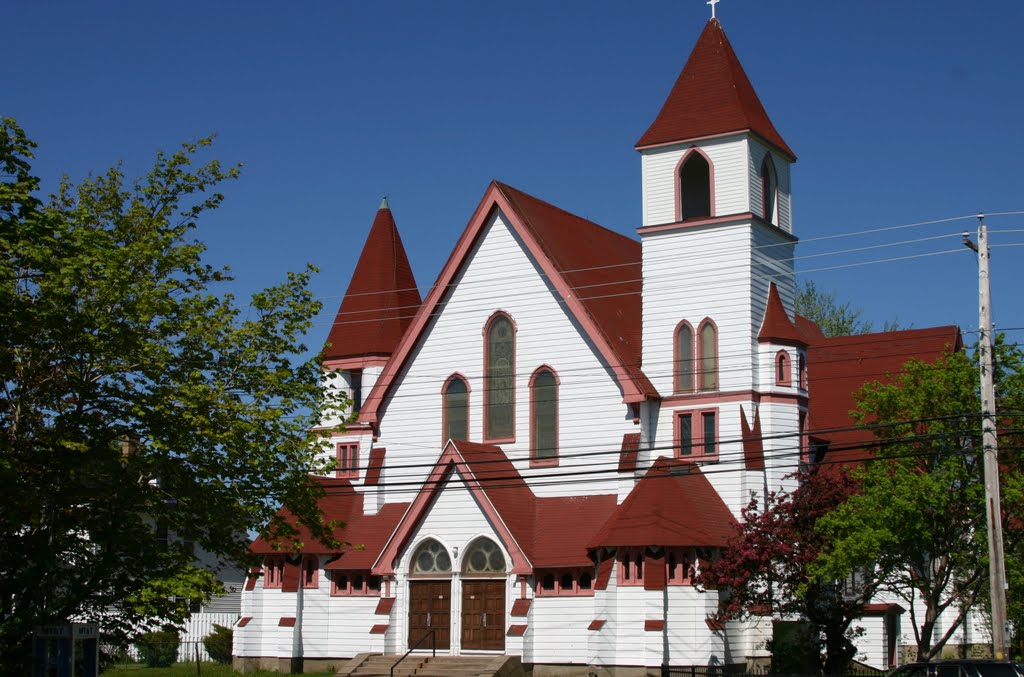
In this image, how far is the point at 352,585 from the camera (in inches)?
1750

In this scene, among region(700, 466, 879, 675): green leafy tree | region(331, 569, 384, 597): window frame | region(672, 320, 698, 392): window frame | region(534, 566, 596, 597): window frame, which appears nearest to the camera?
region(700, 466, 879, 675): green leafy tree

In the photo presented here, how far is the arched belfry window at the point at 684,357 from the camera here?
42.7 metres

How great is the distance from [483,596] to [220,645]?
1921 centimetres

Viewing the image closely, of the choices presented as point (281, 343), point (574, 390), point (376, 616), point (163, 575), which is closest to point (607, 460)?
point (574, 390)

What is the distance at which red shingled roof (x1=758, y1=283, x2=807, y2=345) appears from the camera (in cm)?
4203

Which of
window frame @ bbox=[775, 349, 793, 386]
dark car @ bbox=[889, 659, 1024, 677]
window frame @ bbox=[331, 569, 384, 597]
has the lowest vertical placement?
dark car @ bbox=[889, 659, 1024, 677]

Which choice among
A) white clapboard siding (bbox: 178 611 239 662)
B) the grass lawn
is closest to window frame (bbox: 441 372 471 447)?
the grass lawn

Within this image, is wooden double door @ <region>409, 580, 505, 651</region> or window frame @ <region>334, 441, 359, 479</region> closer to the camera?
wooden double door @ <region>409, 580, 505, 651</region>

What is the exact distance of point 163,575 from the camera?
27438 mm

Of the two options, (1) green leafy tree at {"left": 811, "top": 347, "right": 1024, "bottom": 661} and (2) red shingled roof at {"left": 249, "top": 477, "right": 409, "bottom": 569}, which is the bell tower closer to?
(1) green leafy tree at {"left": 811, "top": 347, "right": 1024, "bottom": 661}

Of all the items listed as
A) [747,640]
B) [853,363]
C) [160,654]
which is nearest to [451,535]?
[747,640]

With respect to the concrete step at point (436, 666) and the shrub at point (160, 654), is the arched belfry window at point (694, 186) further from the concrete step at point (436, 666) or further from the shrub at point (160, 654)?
the shrub at point (160, 654)

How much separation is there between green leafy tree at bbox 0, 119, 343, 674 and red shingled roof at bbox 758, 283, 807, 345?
1708 cm

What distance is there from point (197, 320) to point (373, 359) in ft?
64.4
